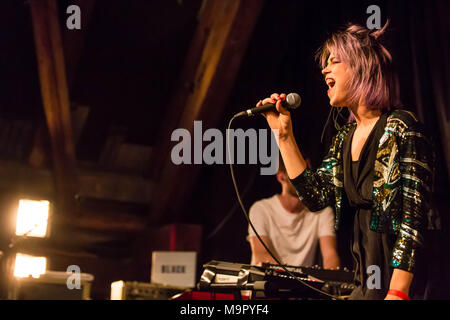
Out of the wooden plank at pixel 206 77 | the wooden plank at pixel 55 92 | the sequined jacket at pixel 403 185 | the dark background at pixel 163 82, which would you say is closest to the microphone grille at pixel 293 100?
the sequined jacket at pixel 403 185

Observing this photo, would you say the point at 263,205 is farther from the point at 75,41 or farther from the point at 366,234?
the point at 366,234

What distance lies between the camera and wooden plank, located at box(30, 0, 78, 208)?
4195 millimetres

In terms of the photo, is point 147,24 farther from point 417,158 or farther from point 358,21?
point 417,158

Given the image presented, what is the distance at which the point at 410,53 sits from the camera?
11.1 ft

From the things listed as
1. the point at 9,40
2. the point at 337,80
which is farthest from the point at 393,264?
the point at 9,40

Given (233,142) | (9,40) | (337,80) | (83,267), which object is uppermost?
(9,40)

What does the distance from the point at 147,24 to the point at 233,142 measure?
1.17 metres

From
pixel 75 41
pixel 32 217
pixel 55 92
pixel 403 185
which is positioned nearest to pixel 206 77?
pixel 75 41

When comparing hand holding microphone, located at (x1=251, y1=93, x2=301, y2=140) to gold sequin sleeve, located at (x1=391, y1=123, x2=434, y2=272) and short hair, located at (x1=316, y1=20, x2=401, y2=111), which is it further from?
gold sequin sleeve, located at (x1=391, y1=123, x2=434, y2=272)

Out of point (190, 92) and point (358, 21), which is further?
point (190, 92)

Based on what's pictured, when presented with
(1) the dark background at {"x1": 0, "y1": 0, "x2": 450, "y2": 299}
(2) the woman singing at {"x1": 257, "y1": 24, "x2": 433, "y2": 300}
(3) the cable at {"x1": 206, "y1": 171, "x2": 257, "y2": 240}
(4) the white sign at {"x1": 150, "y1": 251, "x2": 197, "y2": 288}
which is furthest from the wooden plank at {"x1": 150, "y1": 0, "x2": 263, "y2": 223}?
(2) the woman singing at {"x1": 257, "y1": 24, "x2": 433, "y2": 300}

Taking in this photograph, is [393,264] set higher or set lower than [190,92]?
lower

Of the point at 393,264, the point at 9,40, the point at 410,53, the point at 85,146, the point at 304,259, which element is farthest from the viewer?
the point at 85,146

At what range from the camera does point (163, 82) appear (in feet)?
17.0
